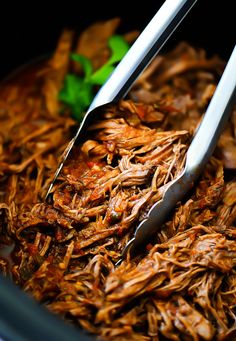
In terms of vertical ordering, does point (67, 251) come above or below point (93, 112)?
below

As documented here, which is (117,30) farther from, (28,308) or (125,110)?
(28,308)

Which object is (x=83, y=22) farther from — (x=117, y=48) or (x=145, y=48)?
(x=145, y=48)

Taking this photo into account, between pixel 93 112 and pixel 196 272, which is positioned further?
pixel 93 112

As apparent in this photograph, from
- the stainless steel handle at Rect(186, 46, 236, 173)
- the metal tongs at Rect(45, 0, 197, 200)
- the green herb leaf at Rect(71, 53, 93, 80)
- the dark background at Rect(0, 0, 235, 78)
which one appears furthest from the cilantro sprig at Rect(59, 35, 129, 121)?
the stainless steel handle at Rect(186, 46, 236, 173)

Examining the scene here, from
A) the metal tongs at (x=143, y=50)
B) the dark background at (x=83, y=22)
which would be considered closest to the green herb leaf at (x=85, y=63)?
the dark background at (x=83, y=22)

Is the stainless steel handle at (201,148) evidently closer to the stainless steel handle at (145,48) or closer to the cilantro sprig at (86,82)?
the stainless steel handle at (145,48)

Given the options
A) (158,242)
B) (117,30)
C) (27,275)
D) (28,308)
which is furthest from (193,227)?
(117,30)
